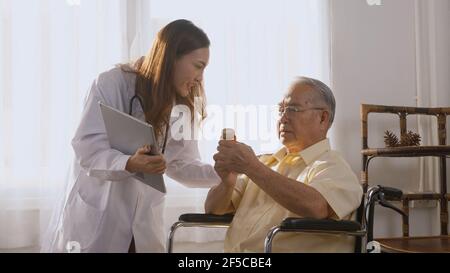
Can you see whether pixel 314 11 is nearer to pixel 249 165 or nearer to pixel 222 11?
pixel 222 11

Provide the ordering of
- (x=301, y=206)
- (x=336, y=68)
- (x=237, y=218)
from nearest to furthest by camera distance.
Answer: (x=301, y=206) → (x=237, y=218) → (x=336, y=68)

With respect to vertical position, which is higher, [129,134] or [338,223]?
[129,134]

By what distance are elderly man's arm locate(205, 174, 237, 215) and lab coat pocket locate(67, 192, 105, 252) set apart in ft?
1.04

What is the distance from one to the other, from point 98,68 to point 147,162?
1.18 meters

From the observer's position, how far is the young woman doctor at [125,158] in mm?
1451

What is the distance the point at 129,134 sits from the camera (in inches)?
53.7

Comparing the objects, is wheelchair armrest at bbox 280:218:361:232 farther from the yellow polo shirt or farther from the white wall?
the white wall

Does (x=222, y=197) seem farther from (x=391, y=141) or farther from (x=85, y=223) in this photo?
(x=391, y=141)

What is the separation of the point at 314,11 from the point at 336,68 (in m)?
0.30

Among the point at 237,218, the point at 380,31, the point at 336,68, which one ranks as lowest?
the point at 237,218

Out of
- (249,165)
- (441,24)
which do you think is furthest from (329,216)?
(441,24)

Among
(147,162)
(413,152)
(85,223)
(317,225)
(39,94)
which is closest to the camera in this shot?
(317,225)

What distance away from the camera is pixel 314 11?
260 centimetres

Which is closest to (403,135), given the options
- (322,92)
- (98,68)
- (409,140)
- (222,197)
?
(409,140)
